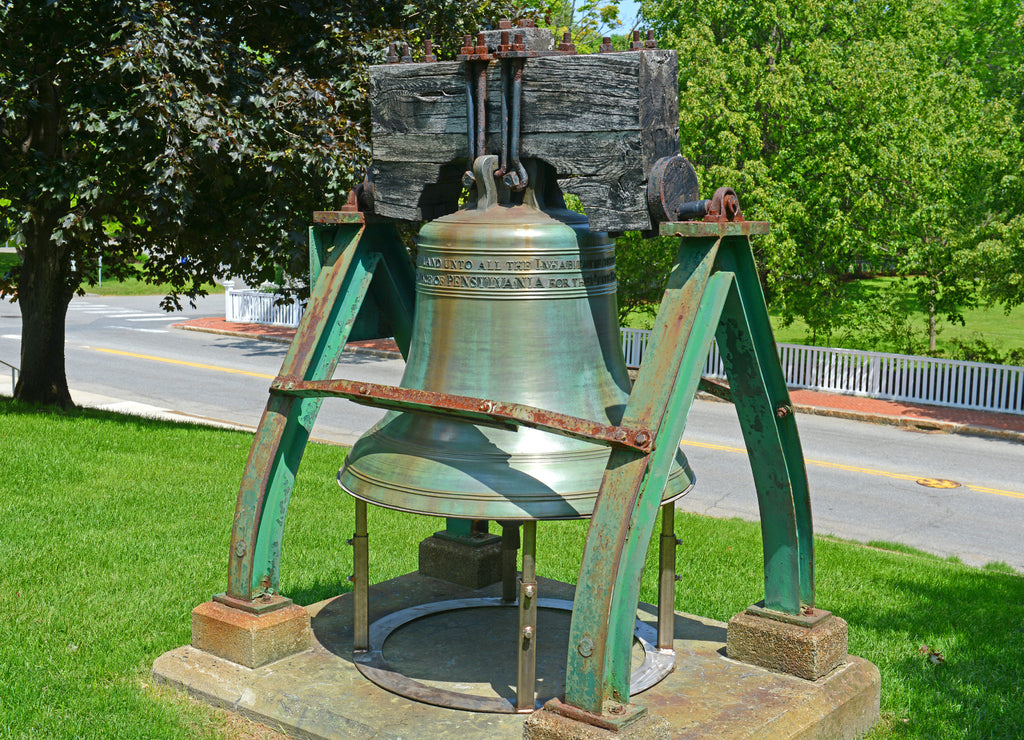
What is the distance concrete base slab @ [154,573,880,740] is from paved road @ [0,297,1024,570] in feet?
18.2

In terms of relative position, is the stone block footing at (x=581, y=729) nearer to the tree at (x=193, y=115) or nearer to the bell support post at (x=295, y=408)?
the bell support post at (x=295, y=408)

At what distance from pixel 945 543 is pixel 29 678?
8.15 meters

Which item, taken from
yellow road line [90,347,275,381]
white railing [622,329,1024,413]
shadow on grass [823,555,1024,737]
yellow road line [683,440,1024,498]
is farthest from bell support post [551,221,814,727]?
yellow road line [90,347,275,381]

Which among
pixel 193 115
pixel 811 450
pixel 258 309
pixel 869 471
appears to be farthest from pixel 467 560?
pixel 258 309

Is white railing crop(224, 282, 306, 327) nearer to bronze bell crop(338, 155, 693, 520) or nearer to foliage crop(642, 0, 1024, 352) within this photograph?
foliage crop(642, 0, 1024, 352)

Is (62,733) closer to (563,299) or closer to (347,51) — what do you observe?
(563,299)

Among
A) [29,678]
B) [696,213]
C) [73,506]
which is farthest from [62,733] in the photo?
[73,506]

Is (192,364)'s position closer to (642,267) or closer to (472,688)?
(642,267)

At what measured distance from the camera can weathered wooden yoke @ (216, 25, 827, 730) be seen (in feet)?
12.9

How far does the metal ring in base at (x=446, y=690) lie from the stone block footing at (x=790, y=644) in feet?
1.11

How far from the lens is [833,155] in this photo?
18938mm

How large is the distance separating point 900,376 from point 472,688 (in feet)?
51.1

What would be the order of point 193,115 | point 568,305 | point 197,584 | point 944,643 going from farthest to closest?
point 193,115
point 197,584
point 944,643
point 568,305

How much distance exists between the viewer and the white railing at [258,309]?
28547 millimetres
